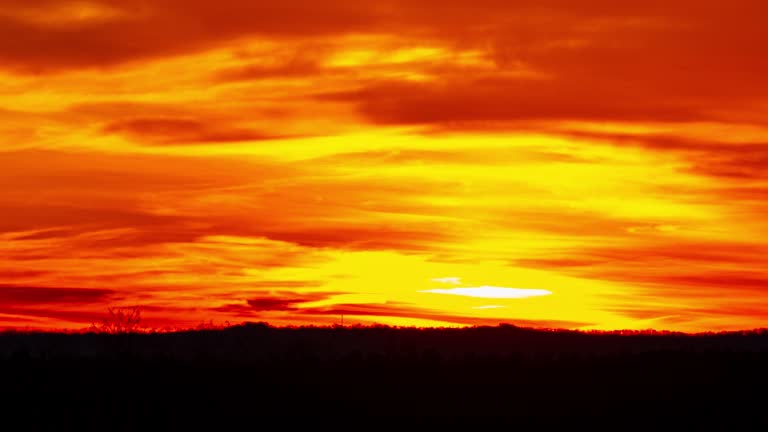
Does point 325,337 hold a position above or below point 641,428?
above

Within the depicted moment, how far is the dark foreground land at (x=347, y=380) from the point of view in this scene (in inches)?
837

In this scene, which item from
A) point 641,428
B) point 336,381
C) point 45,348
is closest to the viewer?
point 641,428

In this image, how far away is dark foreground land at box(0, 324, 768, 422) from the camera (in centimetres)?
2125

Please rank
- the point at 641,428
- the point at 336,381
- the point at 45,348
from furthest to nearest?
the point at 45,348 → the point at 336,381 → the point at 641,428

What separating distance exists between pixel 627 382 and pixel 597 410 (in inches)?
79.8

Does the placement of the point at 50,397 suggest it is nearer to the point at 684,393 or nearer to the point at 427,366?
the point at 427,366

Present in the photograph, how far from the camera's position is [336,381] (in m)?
22.8

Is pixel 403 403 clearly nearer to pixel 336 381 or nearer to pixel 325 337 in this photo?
pixel 336 381

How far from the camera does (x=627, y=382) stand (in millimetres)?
23812

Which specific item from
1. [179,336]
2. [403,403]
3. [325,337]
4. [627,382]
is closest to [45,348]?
[179,336]

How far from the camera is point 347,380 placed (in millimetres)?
22828

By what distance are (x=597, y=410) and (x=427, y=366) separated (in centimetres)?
315

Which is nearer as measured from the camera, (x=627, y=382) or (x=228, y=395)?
(x=228, y=395)

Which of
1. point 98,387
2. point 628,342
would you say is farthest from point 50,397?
point 628,342
